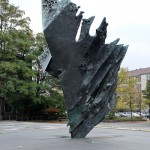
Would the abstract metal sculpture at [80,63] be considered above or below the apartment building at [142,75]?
below

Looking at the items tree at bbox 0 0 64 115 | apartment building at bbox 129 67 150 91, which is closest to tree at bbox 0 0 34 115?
tree at bbox 0 0 64 115

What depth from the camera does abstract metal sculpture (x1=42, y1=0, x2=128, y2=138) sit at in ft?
52.6

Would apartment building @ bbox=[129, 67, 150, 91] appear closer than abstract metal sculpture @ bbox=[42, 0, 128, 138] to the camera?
No

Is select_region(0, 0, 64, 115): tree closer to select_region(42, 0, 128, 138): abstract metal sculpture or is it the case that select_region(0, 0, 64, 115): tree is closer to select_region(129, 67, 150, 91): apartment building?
select_region(42, 0, 128, 138): abstract metal sculpture

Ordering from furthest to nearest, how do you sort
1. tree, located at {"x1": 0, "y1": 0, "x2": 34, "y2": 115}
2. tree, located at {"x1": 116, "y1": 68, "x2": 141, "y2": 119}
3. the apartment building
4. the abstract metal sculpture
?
1. the apartment building
2. tree, located at {"x1": 116, "y1": 68, "x2": 141, "y2": 119}
3. tree, located at {"x1": 0, "y1": 0, "x2": 34, "y2": 115}
4. the abstract metal sculpture

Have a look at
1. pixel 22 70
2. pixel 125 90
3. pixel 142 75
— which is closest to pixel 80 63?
pixel 22 70

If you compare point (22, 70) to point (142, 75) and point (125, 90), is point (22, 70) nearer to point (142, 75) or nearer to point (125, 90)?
point (125, 90)

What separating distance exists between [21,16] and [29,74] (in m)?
8.07

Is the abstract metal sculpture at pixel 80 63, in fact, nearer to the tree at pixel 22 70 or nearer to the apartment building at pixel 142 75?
the tree at pixel 22 70

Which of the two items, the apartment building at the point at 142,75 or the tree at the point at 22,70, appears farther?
the apartment building at the point at 142,75

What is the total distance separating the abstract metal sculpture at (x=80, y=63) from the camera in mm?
16031

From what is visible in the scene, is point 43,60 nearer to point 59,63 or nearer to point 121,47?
point 59,63

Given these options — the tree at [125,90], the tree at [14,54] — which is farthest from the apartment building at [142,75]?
the tree at [14,54]

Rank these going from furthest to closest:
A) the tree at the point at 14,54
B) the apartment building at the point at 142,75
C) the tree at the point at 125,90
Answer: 1. the apartment building at the point at 142,75
2. the tree at the point at 125,90
3. the tree at the point at 14,54
